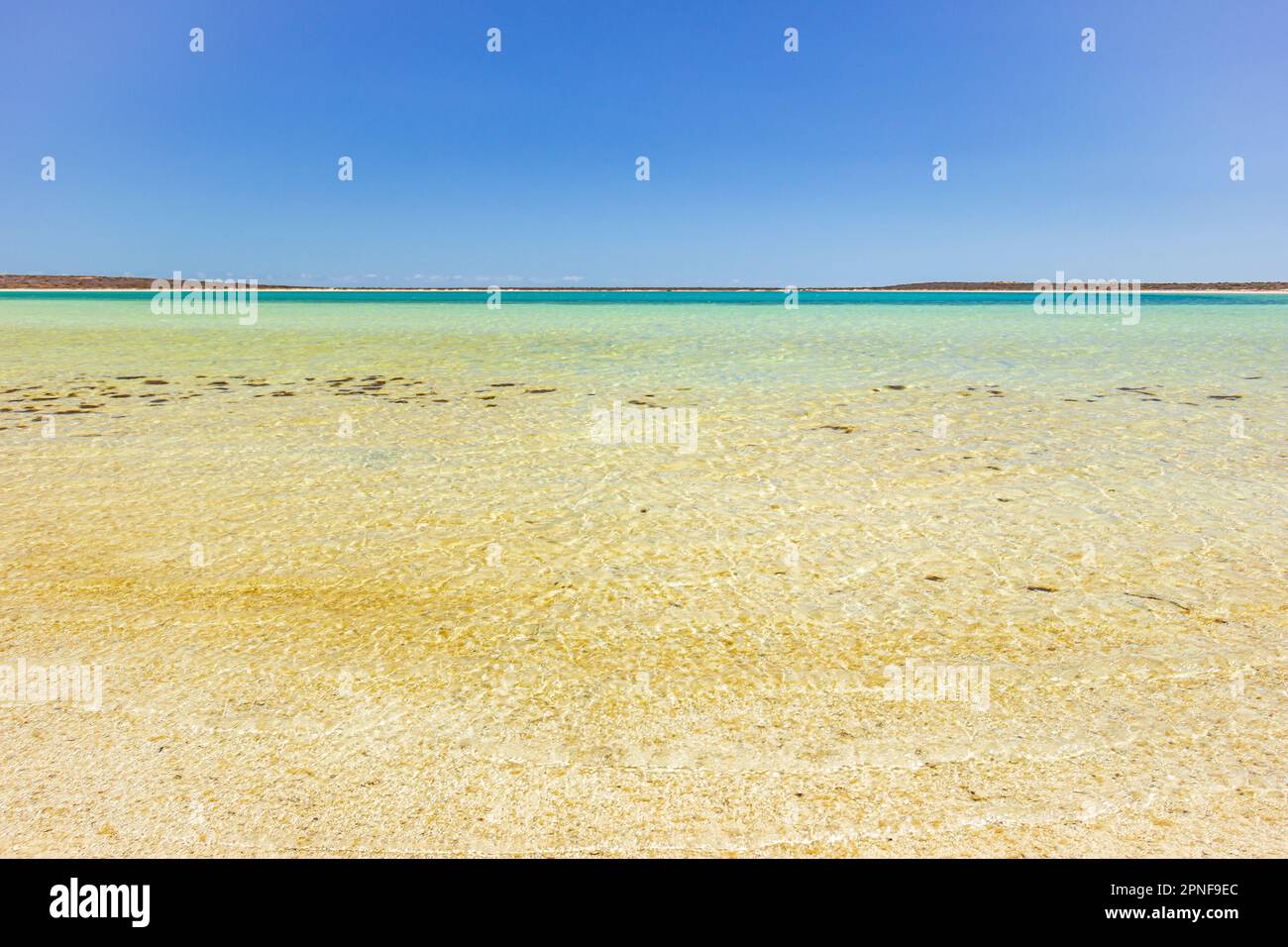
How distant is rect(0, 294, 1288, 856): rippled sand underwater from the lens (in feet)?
8.46

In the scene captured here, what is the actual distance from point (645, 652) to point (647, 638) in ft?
0.53

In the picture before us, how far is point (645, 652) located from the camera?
3793 millimetres

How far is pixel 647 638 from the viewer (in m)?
3.95

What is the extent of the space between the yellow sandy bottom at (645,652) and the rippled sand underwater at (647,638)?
2 cm

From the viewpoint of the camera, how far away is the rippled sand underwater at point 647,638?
8.46 ft

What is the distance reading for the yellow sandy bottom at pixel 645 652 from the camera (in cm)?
256

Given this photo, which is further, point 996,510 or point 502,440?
point 502,440

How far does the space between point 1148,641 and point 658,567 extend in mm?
2726

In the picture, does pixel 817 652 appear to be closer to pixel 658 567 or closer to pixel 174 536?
pixel 658 567

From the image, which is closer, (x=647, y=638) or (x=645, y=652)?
(x=645, y=652)

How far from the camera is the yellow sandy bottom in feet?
8.40

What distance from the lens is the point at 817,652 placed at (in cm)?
378

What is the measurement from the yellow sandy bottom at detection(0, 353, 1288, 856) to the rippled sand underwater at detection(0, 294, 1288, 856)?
0.02m
